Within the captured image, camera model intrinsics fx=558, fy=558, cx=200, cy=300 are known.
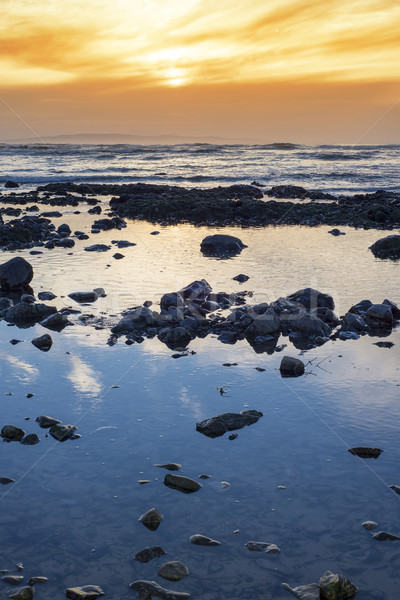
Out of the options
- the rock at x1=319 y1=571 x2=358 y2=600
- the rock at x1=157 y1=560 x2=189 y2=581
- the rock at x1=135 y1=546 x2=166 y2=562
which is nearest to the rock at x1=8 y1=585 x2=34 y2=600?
the rock at x1=135 y1=546 x2=166 y2=562

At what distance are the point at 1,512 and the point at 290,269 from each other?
1178 centimetres

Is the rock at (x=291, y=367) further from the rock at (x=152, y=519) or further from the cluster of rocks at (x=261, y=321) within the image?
the rock at (x=152, y=519)

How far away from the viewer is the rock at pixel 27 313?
11.0 meters

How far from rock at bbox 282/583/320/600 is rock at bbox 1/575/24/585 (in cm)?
205

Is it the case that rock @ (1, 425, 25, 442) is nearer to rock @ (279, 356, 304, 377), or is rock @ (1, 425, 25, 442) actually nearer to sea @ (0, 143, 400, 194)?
rock @ (279, 356, 304, 377)

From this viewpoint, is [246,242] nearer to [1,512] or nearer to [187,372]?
[187,372]

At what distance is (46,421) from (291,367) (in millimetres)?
3761

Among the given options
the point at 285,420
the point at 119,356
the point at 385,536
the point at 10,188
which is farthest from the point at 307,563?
the point at 10,188

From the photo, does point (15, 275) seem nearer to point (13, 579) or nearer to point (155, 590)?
point (13, 579)

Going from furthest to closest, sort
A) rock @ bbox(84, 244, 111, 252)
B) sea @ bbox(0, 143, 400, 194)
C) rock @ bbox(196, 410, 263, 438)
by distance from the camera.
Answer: sea @ bbox(0, 143, 400, 194), rock @ bbox(84, 244, 111, 252), rock @ bbox(196, 410, 263, 438)

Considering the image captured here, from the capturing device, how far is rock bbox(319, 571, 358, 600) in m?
4.10

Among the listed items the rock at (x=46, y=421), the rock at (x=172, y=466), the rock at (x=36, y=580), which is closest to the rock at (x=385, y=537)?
the rock at (x=172, y=466)

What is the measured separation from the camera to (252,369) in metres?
8.66

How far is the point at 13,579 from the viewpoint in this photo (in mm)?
4312
